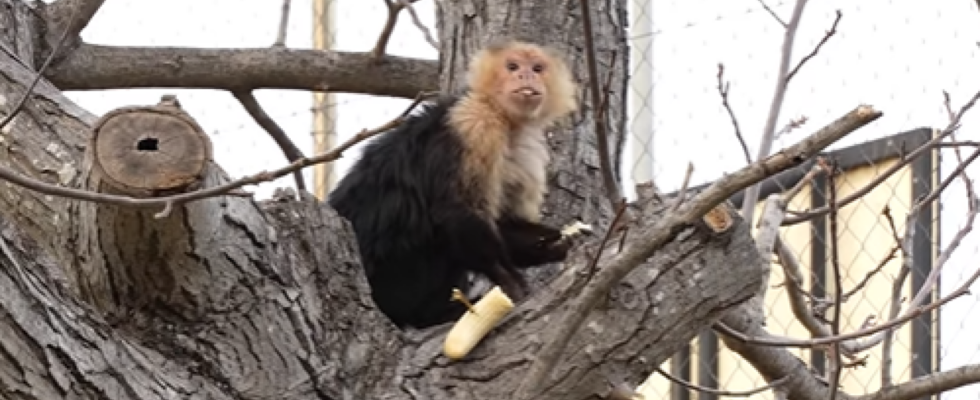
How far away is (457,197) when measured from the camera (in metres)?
3.79

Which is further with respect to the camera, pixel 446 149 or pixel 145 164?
pixel 446 149

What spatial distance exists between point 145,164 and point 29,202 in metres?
0.57

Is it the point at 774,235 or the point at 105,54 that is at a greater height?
the point at 105,54

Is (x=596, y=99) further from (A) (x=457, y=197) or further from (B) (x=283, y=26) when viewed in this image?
(B) (x=283, y=26)

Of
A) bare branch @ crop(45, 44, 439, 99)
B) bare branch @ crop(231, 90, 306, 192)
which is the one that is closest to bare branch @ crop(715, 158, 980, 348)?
bare branch @ crop(45, 44, 439, 99)

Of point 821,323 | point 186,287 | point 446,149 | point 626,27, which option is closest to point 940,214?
point 821,323

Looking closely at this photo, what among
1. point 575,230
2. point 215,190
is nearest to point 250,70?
point 575,230

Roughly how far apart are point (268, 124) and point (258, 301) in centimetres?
176

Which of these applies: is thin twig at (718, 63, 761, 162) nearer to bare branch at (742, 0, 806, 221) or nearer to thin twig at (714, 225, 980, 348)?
bare branch at (742, 0, 806, 221)

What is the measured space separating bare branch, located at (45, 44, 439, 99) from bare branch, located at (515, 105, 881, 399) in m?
1.91

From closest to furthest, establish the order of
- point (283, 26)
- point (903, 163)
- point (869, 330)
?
point (869, 330), point (903, 163), point (283, 26)

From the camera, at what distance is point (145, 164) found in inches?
99.3

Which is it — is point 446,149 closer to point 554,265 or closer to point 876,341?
point 554,265

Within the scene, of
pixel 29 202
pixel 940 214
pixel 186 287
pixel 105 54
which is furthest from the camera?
pixel 940 214
